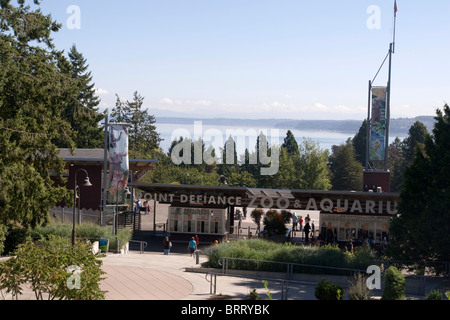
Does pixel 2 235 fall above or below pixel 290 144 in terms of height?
below

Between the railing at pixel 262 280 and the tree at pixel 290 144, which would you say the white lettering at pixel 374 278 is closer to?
the railing at pixel 262 280

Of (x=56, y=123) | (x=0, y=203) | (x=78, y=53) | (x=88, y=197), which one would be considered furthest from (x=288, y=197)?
(x=78, y=53)

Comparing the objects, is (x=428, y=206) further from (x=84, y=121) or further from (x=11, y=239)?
(x=84, y=121)

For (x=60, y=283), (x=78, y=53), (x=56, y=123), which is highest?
(x=78, y=53)

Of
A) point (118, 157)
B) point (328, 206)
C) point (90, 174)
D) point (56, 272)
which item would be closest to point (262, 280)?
point (56, 272)

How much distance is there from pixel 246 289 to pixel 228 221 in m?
20.7

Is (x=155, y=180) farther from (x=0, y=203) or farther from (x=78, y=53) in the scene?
(x=0, y=203)

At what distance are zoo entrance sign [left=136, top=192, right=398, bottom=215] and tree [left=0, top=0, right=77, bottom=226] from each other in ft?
45.9

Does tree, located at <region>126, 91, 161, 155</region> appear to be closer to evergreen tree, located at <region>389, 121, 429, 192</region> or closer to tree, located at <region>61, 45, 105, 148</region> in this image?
tree, located at <region>61, 45, 105, 148</region>

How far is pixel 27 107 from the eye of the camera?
27.3 meters

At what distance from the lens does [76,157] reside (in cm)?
4456

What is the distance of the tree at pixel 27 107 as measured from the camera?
25.4 metres

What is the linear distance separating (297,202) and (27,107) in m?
20.8

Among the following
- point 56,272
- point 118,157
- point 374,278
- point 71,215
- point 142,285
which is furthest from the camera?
point 71,215
